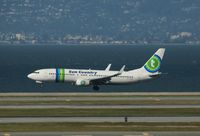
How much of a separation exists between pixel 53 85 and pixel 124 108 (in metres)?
62.3

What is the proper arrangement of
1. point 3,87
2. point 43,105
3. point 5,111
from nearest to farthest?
1. point 5,111
2. point 43,105
3. point 3,87

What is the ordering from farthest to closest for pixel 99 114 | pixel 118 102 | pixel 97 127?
pixel 118 102
pixel 99 114
pixel 97 127

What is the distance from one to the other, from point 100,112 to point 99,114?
1.75 metres

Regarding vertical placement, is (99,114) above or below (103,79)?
below

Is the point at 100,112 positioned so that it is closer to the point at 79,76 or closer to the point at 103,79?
the point at 79,76

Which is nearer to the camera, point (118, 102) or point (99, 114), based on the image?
point (99, 114)

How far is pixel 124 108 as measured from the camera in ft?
263

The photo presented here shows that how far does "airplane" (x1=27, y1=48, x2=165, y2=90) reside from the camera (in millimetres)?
108812

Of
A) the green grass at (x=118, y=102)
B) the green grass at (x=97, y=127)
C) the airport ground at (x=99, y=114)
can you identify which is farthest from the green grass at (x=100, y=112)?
the green grass at (x=97, y=127)

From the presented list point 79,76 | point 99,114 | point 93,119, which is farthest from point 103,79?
point 93,119

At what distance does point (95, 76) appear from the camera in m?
110

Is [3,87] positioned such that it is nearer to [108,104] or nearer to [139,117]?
[108,104]

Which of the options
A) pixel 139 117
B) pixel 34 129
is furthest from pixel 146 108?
pixel 34 129

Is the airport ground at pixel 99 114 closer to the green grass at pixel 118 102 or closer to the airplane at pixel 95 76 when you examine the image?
the green grass at pixel 118 102
